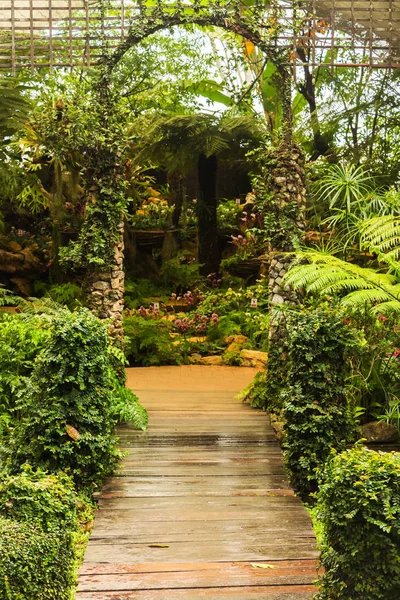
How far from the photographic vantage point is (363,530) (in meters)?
3.61

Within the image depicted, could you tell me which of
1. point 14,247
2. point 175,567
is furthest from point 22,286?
point 175,567

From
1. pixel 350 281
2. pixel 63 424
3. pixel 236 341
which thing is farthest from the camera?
pixel 236 341

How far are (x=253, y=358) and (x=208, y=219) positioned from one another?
4.27 m

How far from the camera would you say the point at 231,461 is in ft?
19.6

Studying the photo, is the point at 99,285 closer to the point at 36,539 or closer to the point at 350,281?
the point at 350,281

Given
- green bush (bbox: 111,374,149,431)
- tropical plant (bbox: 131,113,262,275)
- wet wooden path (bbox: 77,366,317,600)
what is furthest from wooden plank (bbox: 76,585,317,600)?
tropical plant (bbox: 131,113,262,275)

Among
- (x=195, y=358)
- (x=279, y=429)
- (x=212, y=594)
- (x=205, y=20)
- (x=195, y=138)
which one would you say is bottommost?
(x=212, y=594)

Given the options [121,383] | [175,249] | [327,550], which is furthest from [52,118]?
[175,249]

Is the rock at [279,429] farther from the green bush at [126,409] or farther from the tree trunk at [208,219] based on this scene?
the tree trunk at [208,219]

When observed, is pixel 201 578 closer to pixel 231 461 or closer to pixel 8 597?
pixel 8 597

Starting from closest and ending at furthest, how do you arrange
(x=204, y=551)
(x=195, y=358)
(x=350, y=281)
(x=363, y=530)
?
1. (x=363, y=530)
2. (x=204, y=551)
3. (x=350, y=281)
4. (x=195, y=358)

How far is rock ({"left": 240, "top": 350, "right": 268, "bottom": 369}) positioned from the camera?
1030 centimetres

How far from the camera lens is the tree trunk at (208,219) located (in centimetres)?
1388

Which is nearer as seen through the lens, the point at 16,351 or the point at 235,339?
the point at 16,351
